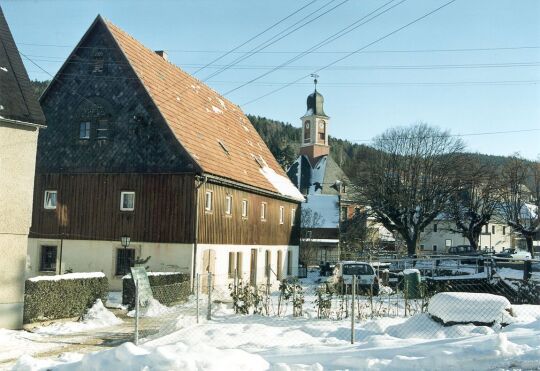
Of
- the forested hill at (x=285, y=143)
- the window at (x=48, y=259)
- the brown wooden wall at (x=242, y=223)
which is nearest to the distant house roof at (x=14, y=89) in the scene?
the brown wooden wall at (x=242, y=223)

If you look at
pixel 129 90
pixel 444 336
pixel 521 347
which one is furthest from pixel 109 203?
pixel 521 347

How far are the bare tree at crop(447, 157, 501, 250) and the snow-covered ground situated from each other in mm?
38984

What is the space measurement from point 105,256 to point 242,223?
22.2ft

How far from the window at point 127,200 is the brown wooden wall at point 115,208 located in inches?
6.5

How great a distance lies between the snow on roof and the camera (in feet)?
206

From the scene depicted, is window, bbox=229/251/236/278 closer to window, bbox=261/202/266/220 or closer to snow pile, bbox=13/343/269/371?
window, bbox=261/202/266/220

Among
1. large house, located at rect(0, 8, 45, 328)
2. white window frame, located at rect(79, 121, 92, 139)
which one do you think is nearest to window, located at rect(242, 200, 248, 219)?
white window frame, located at rect(79, 121, 92, 139)

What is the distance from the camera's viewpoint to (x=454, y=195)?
49.8 metres

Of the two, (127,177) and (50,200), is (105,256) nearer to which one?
(127,177)

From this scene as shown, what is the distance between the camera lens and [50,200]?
25.8 m

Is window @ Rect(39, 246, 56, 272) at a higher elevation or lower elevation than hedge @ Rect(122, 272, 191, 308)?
higher

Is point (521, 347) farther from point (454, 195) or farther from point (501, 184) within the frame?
point (501, 184)

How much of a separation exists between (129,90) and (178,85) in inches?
172

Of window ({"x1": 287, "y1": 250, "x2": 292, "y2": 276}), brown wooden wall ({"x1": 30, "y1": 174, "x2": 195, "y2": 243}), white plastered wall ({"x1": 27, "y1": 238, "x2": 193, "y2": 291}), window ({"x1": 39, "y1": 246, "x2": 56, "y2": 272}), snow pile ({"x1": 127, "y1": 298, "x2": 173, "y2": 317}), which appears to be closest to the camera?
snow pile ({"x1": 127, "y1": 298, "x2": 173, "y2": 317})
